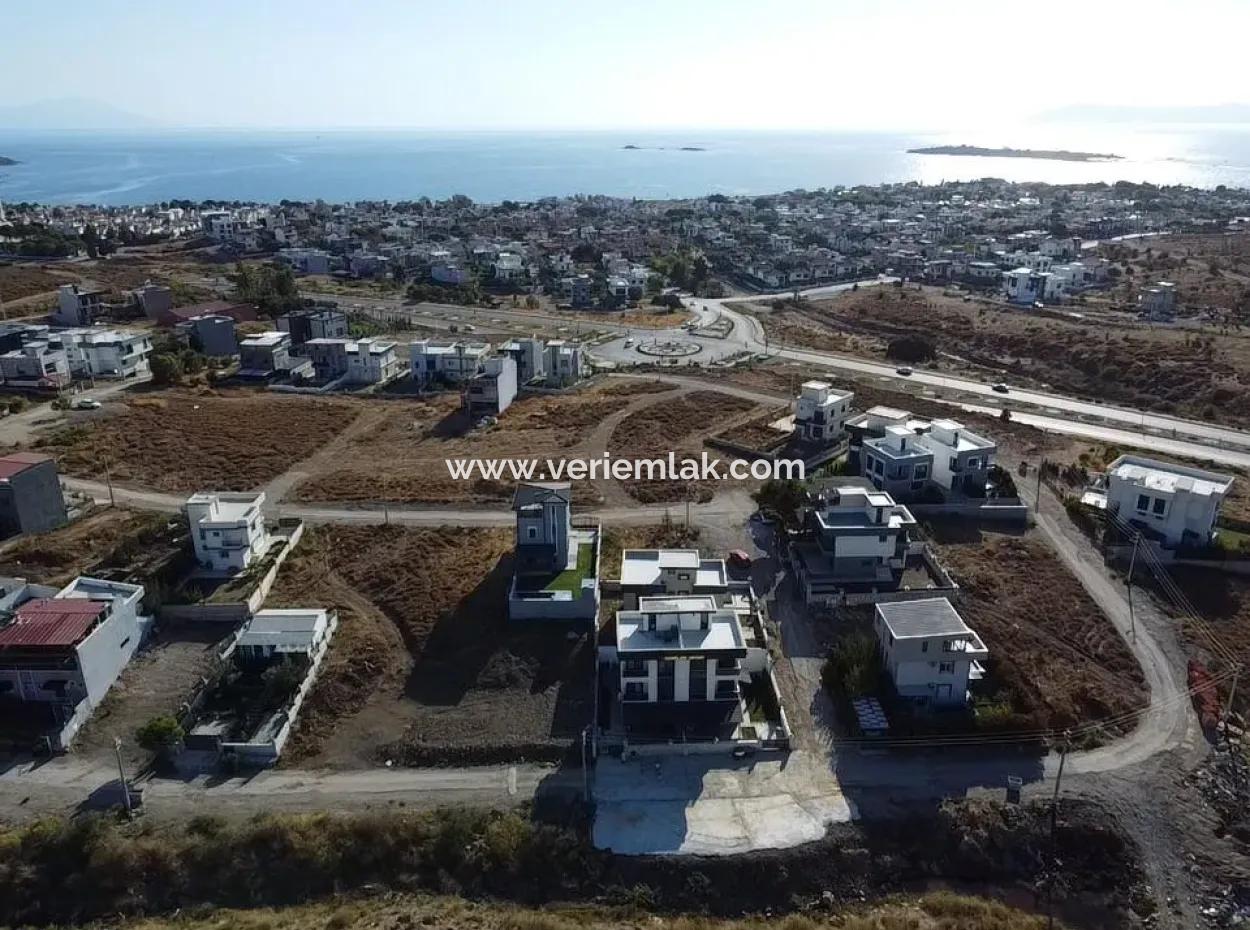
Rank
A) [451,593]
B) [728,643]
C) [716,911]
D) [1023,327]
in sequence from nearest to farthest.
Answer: [716,911] < [728,643] < [451,593] < [1023,327]

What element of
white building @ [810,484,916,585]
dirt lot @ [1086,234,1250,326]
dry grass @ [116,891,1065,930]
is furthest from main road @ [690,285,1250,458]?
dry grass @ [116,891,1065,930]

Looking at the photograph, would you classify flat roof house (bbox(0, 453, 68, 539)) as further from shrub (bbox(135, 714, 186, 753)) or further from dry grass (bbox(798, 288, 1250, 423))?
dry grass (bbox(798, 288, 1250, 423))

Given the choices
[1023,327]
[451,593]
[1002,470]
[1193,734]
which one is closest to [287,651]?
[451,593]

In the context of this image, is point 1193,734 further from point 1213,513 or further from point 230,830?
point 230,830

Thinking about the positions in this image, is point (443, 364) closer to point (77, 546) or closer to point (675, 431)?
point (675, 431)

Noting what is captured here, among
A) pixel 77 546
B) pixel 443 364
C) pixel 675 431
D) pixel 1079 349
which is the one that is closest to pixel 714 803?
pixel 77 546
